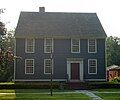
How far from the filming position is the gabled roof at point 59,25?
159ft

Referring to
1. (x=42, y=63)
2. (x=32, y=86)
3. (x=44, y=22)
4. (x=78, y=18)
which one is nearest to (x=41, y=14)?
(x=44, y=22)

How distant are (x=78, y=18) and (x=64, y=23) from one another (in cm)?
262

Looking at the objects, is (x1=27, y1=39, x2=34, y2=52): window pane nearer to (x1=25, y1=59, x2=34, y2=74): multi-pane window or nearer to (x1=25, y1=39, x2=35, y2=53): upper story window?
(x1=25, y1=39, x2=35, y2=53): upper story window

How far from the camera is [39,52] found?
47.7 metres

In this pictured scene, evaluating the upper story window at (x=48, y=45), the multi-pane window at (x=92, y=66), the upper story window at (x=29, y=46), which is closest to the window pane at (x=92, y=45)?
the multi-pane window at (x=92, y=66)

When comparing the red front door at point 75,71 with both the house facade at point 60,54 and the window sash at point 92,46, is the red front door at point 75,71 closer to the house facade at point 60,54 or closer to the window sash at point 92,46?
the house facade at point 60,54

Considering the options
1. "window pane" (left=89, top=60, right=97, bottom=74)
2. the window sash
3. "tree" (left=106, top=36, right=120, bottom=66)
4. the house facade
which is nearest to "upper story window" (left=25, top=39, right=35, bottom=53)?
the house facade

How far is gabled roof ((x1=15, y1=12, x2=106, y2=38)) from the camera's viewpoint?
48531 millimetres

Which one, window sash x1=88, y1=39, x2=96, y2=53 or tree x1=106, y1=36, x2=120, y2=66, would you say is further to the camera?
tree x1=106, y1=36, x2=120, y2=66

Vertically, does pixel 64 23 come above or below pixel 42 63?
above

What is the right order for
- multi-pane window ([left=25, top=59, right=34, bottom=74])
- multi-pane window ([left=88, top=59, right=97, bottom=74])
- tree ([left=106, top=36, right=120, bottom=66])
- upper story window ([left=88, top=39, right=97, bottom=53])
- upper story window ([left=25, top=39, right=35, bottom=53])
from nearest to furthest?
multi-pane window ([left=25, top=59, right=34, bottom=74]), upper story window ([left=25, top=39, right=35, bottom=53]), multi-pane window ([left=88, top=59, right=97, bottom=74]), upper story window ([left=88, top=39, right=97, bottom=53]), tree ([left=106, top=36, right=120, bottom=66])

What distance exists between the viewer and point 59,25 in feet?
166

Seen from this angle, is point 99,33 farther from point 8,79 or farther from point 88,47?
point 8,79

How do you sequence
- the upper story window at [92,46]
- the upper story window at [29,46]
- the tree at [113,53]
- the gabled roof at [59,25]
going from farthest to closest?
1. the tree at [113,53]
2. the gabled roof at [59,25]
3. the upper story window at [92,46]
4. the upper story window at [29,46]
